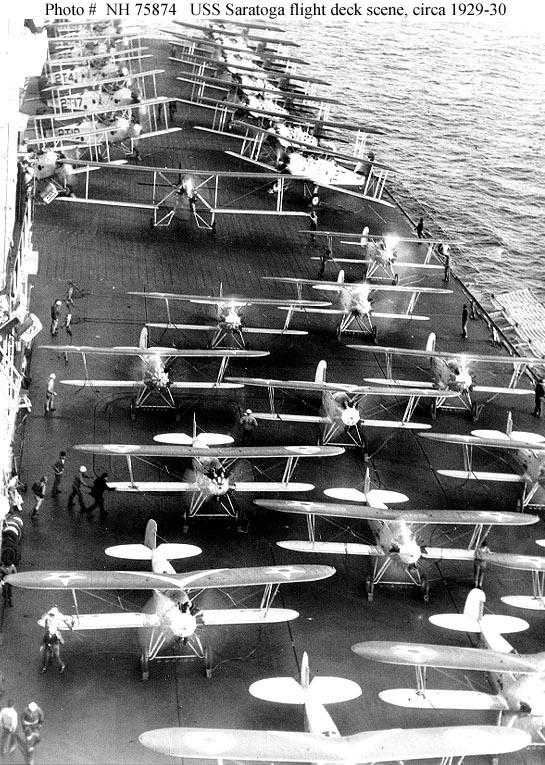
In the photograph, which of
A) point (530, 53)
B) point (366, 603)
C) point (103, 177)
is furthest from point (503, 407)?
point (530, 53)

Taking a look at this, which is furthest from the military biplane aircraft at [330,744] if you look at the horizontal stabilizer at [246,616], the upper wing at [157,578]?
the upper wing at [157,578]

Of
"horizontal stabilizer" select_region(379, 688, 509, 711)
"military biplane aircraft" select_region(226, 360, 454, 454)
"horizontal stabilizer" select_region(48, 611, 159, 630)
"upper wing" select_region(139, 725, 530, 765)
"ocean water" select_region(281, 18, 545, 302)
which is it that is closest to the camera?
"upper wing" select_region(139, 725, 530, 765)

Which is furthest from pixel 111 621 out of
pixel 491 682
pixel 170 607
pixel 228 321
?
pixel 228 321

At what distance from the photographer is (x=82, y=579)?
34.2m

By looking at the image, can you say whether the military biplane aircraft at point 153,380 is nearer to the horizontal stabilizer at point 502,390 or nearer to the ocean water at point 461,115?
the horizontal stabilizer at point 502,390

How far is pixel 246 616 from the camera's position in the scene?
1420 inches

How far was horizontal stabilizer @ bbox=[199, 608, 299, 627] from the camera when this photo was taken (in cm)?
3575

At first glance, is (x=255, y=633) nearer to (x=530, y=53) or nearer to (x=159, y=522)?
(x=159, y=522)

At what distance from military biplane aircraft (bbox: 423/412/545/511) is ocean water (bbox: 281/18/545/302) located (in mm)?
41193

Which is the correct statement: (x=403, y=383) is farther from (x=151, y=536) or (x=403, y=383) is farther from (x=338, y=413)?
(x=151, y=536)

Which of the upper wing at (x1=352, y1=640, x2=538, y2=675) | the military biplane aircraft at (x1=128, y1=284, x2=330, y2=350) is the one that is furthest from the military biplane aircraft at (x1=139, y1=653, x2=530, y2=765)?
the military biplane aircraft at (x1=128, y1=284, x2=330, y2=350)

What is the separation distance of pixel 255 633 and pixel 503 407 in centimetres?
2249

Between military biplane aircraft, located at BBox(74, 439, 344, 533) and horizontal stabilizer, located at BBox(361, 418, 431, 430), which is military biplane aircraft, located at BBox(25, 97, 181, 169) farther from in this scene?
military biplane aircraft, located at BBox(74, 439, 344, 533)

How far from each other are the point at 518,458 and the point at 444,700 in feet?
55.5
